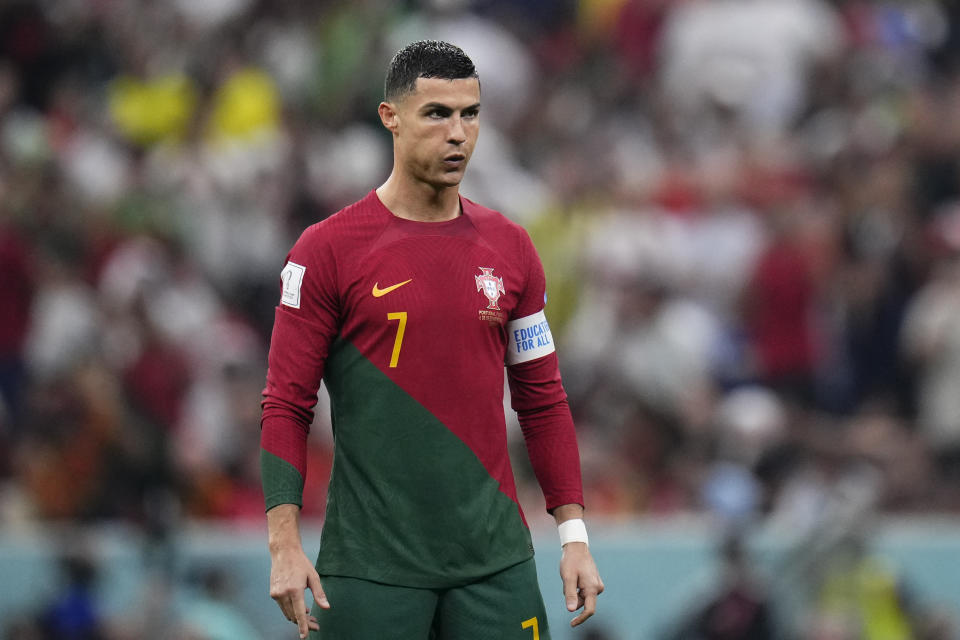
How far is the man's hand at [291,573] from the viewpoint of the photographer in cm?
392

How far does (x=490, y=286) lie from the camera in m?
4.19

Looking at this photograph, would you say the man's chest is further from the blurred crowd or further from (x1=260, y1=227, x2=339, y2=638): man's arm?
the blurred crowd

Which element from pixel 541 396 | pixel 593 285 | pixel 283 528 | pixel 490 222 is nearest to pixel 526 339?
pixel 541 396

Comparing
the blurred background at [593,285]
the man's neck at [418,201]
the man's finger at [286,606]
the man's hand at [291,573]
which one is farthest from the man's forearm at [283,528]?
the blurred background at [593,285]

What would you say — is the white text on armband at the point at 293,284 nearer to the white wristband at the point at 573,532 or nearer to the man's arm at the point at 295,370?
the man's arm at the point at 295,370

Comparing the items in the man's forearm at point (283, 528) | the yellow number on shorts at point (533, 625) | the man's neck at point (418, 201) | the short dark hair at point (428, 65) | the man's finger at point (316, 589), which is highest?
the short dark hair at point (428, 65)

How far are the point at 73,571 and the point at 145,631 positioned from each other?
533mm

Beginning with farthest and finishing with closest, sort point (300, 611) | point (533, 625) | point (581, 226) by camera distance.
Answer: point (581, 226), point (533, 625), point (300, 611)

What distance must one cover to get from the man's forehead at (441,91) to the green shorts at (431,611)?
1244mm

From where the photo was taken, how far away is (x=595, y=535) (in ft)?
26.0

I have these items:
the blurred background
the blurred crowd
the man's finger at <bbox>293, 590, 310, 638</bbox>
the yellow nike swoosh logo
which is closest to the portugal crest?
the yellow nike swoosh logo

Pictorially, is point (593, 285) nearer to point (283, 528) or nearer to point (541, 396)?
point (541, 396)

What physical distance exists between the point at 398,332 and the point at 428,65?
0.70m

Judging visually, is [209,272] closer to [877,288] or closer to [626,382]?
[626,382]
